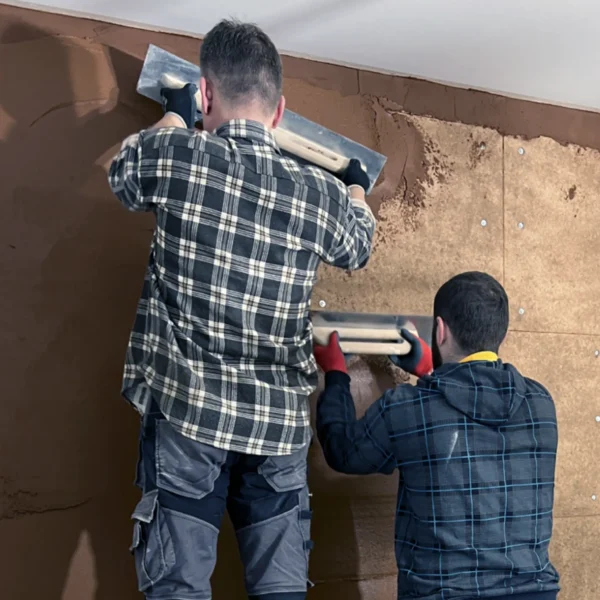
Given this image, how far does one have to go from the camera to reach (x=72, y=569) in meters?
1.62

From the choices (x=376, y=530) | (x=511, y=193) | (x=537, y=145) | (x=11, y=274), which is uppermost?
(x=537, y=145)

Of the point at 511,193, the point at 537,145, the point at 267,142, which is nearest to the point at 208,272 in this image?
the point at 267,142

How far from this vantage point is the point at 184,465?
130cm

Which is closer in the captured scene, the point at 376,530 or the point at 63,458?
the point at 63,458

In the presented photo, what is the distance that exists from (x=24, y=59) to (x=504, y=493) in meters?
1.40

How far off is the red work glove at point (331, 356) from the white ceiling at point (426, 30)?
0.76 meters

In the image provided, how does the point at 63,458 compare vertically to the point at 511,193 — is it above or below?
below

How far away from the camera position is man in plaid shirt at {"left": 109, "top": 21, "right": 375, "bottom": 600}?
130 cm

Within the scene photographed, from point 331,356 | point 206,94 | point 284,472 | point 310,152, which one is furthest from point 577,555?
point 206,94

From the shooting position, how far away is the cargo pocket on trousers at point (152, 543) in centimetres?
127

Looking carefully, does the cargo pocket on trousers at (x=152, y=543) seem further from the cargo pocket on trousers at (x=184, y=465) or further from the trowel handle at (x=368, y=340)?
the trowel handle at (x=368, y=340)

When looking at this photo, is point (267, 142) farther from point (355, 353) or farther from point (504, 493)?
point (504, 493)

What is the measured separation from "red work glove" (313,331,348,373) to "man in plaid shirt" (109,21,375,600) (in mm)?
313

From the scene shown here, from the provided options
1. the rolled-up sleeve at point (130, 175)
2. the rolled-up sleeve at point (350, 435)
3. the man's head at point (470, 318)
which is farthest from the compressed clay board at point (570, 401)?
the rolled-up sleeve at point (130, 175)
